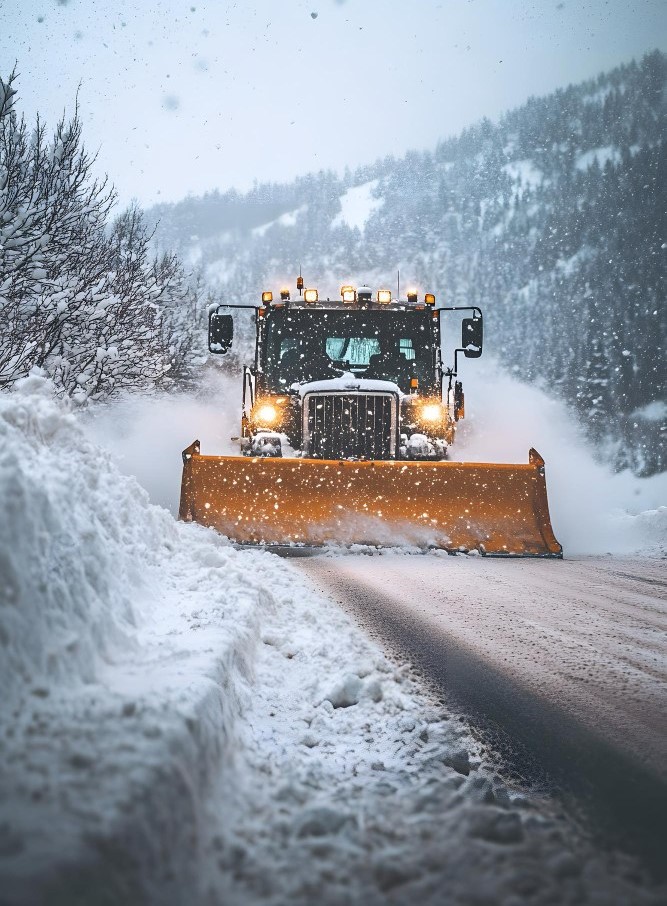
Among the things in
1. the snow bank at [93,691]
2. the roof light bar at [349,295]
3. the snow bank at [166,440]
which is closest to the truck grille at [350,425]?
the roof light bar at [349,295]

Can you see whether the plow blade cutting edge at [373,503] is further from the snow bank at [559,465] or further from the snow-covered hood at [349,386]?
the snow bank at [559,465]

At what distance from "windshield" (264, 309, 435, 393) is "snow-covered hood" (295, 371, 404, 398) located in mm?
309

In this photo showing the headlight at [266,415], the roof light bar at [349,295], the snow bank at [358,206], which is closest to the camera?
the headlight at [266,415]

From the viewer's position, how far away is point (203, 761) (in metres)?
1.44

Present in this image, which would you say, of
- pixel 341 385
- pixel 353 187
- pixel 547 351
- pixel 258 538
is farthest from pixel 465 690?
pixel 353 187

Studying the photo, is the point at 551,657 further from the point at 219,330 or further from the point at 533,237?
the point at 533,237

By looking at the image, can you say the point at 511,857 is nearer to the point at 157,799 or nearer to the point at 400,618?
the point at 157,799

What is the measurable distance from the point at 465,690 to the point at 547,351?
2328 inches

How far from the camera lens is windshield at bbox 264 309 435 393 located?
7305 millimetres

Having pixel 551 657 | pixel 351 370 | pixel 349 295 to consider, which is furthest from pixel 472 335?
pixel 551 657

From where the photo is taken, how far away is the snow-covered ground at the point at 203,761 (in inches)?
42.1

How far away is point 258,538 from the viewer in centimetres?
609

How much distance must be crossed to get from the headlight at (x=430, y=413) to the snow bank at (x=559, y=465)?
87.2 inches

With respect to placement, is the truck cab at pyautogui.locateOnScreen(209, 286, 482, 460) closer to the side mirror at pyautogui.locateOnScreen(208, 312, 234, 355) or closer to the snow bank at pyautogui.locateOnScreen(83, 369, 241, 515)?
the side mirror at pyautogui.locateOnScreen(208, 312, 234, 355)
